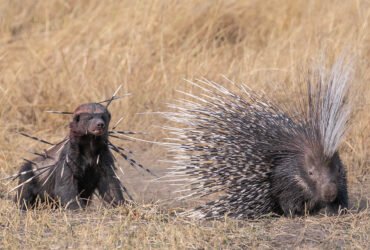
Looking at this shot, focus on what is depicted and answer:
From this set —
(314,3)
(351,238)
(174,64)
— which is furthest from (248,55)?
(351,238)

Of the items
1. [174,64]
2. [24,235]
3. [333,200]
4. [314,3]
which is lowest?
[24,235]

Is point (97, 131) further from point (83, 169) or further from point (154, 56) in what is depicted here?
point (154, 56)

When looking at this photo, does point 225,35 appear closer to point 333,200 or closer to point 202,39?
point 202,39

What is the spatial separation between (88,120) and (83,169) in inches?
11.6

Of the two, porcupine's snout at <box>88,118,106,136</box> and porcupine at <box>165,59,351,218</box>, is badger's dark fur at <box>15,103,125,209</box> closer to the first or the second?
porcupine's snout at <box>88,118,106,136</box>

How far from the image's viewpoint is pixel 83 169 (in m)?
4.97

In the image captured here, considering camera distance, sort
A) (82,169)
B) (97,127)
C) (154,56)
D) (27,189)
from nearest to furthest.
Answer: (97,127) → (82,169) → (27,189) → (154,56)

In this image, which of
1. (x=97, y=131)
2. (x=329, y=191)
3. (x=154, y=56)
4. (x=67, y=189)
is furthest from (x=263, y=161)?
(x=154, y=56)

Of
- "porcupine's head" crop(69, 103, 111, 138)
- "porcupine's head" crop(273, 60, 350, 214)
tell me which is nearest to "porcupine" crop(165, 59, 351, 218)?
"porcupine's head" crop(273, 60, 350, 214)

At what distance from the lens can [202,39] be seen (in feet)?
26.6

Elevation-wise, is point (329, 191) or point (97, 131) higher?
point (97, 131)

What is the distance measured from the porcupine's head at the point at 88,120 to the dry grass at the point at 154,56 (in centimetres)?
A: 42

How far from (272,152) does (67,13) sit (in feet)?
14.8

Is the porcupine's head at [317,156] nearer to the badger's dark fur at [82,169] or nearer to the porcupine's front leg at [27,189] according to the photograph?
the badger's dark fur at [82,169]
